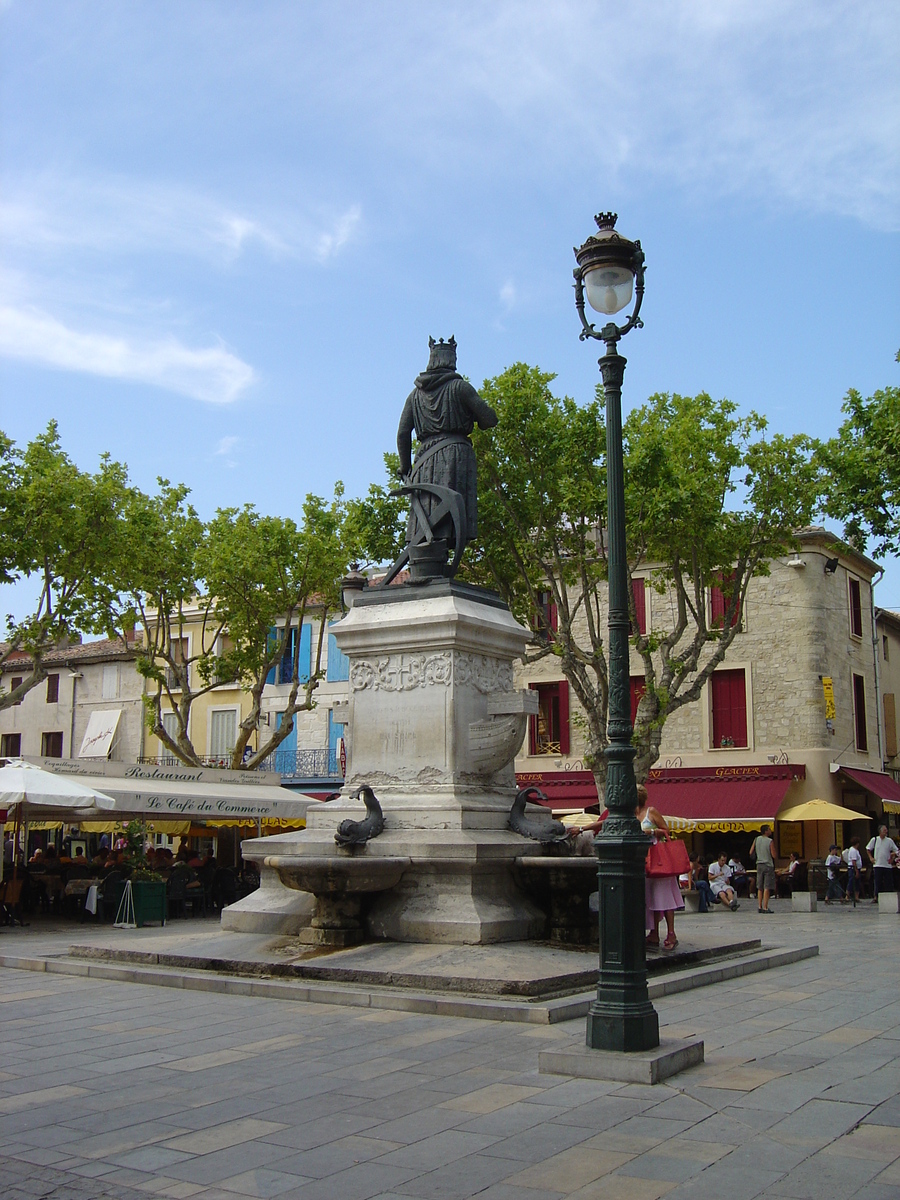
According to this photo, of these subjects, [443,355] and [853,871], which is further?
[853,871]

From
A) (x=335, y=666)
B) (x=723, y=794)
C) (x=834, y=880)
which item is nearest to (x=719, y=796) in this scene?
(x=723, y=794)

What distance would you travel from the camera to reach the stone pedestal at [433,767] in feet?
32.3

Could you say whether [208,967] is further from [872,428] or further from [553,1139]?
[872,428]

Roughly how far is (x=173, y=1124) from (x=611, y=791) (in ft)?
9.70

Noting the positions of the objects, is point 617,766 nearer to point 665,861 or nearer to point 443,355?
point 665,861

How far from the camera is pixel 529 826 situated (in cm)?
1077

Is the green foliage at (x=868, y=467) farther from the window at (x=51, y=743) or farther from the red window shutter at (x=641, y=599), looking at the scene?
the window at (x=51, y=743)

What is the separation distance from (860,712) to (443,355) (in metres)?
24.4

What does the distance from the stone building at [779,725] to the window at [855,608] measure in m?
0.07

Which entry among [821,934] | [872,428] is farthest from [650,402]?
[821,934]

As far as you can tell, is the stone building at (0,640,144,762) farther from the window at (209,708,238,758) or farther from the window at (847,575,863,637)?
the window at (847,575,863,637)

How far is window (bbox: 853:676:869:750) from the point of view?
32.4m

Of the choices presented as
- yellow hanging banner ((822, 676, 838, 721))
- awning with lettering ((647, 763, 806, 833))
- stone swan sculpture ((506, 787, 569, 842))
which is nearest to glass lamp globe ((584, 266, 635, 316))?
stone swan sculpture ((506, 787, 569, 842))

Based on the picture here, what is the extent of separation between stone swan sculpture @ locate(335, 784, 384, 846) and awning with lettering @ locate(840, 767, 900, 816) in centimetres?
2249
